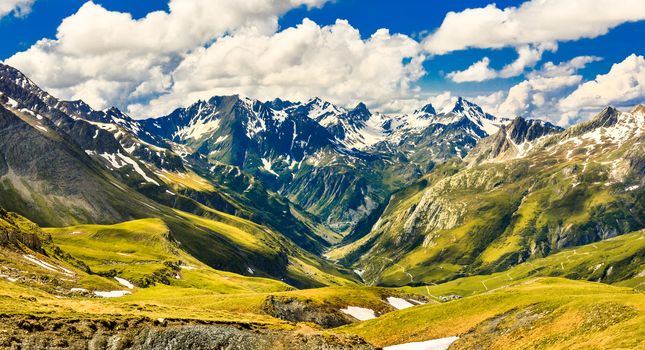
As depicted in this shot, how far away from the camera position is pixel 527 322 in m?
67.6

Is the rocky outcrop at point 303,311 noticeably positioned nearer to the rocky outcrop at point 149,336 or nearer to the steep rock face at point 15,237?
the rocky outcrop at point 149,336

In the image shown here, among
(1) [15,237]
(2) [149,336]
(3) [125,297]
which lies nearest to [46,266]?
(1) [15,237]

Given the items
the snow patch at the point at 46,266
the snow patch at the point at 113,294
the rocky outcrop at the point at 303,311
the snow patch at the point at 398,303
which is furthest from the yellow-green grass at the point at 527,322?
the snow patch at the point at 46,266

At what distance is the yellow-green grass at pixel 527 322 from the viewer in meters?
53.7

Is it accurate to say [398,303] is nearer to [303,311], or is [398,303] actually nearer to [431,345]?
[303,311]

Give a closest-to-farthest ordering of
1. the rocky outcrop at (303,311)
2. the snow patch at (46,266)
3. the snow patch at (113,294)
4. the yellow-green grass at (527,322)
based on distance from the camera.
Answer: the yellow-green grass at (527,322) < the rocky outcrop at (303,311) < the snow patch at (46,266) < the snow patch at (113,294)

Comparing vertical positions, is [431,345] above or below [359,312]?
above

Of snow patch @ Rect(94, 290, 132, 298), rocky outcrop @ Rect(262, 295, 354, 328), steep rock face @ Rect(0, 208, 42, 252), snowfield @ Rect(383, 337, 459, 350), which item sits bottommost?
snow patch @ Rect(94, 290, 132, 298)

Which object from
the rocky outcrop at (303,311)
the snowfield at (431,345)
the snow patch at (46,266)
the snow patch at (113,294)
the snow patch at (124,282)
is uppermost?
the snow patch at (46,266)

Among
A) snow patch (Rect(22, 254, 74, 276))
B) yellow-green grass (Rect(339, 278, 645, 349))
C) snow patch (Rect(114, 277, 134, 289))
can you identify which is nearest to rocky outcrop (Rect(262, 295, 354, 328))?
yellow-green grass (Rect(339, 278, 645, 349))

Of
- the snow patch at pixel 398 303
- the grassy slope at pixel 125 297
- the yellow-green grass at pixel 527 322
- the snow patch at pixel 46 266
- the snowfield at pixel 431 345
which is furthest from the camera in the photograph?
the snow patch at pixel 398 303

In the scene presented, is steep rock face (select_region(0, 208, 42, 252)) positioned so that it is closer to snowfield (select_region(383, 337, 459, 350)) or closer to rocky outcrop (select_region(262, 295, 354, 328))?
rocky outcrop (select_region(262, 295, 354, 328))

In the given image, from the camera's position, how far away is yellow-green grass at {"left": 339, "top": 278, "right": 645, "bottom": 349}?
53.7 meters

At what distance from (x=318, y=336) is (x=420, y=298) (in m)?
98.7
